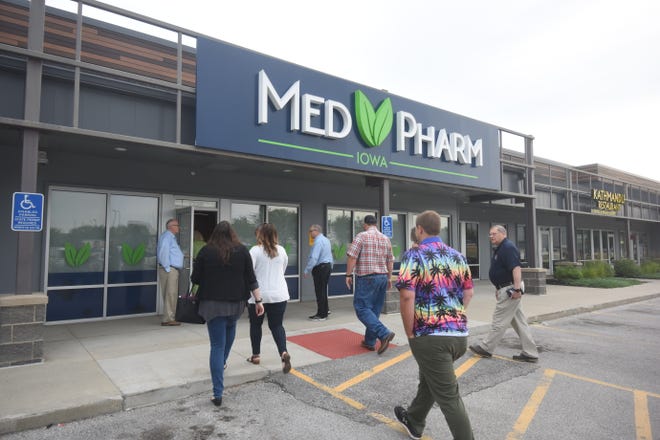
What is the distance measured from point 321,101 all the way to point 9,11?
5.32m

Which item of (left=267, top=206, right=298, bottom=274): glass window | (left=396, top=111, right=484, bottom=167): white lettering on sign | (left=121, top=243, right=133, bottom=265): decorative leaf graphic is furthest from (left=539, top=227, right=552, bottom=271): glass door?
(left=121, top=243, right=133, bottom=265): decorative leaf graphic

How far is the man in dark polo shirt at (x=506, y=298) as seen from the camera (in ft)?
17.8

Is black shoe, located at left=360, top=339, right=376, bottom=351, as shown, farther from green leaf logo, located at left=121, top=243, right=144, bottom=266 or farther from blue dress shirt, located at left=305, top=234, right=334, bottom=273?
green leaf logo, located at left=121, top=243, right=144, bottom=266

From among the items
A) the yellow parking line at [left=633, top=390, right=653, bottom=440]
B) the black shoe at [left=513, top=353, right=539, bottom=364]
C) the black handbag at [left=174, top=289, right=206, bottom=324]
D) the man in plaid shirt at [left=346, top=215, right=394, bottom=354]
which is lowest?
the yellow parking line at [left=633, top=390, right=653, bottom=440]

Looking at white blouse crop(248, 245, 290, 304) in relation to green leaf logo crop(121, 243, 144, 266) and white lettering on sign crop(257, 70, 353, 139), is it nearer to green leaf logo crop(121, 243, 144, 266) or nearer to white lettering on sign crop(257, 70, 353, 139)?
white lettering on sign crop(257, 70, 353, 139)

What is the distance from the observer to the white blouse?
4.82 m

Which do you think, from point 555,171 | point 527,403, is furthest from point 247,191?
point 555,171

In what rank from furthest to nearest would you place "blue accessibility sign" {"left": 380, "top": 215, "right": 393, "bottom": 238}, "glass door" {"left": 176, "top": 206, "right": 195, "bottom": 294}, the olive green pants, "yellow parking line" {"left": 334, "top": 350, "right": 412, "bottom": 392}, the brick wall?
1. "blue accessibility sign" {"left": 380, "top": 215, "right": 393, "bottom": 238}
2. "glass door" {"left": 176, "top": 206, "right": 195, "bottom": 294}
3. the brick wall
4. "yellow parking line" {"left": 334, "top": 350, "right": 412, "bottom": 392}
5. the olive green pants

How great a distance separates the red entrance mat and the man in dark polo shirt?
63.0 inches

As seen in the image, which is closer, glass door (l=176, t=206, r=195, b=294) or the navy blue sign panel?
the navy blue sign panel

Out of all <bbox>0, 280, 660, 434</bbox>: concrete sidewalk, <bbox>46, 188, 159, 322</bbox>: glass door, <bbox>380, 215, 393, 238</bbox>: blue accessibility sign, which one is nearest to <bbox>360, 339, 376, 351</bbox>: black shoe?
<bbox>0, 280, 660, 434</bbox>: concrete sidewalk

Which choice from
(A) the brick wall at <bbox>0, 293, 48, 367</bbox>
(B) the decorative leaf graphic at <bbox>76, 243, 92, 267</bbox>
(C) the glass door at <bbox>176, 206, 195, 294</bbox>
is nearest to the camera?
(A) the brick wall at <bbox>0, 293, 48, 367</bbox>

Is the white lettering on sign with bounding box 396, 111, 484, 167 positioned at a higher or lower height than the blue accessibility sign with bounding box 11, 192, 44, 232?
higher

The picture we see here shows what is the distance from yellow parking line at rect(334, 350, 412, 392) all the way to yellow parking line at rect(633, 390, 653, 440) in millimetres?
2580
